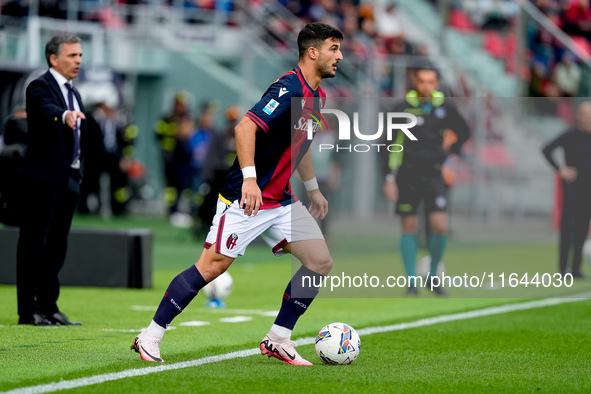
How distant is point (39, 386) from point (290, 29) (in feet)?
59.1

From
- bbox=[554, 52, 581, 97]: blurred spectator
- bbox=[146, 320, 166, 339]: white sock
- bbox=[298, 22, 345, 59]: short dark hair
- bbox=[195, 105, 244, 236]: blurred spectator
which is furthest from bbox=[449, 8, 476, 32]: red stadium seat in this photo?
bbox=[146, 320, 166, 339]: white sock

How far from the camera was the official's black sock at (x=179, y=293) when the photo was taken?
19.5 ft

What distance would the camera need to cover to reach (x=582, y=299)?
10.5 metres

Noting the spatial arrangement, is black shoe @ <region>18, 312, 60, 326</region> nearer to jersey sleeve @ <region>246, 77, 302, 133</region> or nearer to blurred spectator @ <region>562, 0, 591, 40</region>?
jersey sleeve @ <region>246, 77, 302, 133</region>

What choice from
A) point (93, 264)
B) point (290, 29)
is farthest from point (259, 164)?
point (290, 29)

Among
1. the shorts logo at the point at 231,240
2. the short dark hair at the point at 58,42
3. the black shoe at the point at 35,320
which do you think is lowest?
the black shoe at the point at 35,320

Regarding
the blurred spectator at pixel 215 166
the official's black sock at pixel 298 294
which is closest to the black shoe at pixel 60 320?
the official's black sock at pixel 298 294

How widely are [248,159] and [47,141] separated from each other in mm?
2365

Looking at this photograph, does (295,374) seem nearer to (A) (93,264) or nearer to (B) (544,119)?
(A) (93,264)

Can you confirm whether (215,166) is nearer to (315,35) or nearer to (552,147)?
(552,147)

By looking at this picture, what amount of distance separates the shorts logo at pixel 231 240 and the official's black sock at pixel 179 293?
24 centimetres

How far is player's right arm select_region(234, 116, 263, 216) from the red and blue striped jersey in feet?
0.27

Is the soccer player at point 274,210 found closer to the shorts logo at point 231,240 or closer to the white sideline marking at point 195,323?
the shorts logo at point 231,240

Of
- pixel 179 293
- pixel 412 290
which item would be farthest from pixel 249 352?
pixel 412 290
